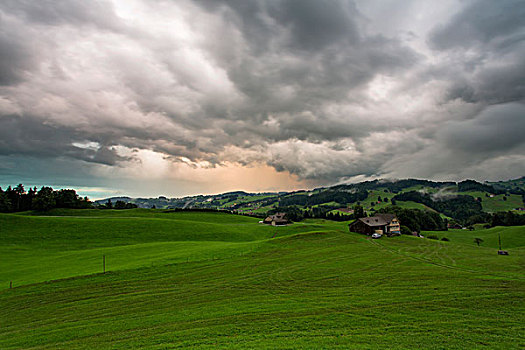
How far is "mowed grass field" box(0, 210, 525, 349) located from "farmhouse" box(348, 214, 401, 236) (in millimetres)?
27922

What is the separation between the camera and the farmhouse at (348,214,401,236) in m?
73.3

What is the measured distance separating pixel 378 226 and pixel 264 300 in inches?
2456

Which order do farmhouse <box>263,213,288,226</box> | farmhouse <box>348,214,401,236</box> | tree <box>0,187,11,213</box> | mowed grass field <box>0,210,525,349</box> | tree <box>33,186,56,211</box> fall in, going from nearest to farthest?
mowed grass field <box>0,210,525,349</box>, farmhouse <box>348,214,401,236</box>, tree <box>33,186,56,211</box>, tree <box>0,187,11,213</box>, farmhouse <box>263,213,288,226</box>

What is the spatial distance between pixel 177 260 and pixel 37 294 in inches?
628

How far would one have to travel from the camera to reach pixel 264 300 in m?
21.9

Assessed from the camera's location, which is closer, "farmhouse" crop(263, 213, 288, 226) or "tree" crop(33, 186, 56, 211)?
"tree" crop(33, 186, 56, 211)

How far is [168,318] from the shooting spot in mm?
18969

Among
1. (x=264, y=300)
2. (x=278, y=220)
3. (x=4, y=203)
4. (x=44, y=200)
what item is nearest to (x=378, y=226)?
(x=278, y=220)

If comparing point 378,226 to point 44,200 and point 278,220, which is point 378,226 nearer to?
point 278,220

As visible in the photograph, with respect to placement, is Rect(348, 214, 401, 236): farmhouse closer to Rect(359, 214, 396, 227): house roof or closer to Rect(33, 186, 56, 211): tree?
Rect(359, 214, 396, 227): house roof

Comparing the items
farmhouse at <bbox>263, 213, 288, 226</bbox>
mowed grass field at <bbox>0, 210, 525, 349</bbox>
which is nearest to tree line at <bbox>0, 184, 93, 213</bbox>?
mowed grass field at <bbox>0, 210, 525, 349</bbox>

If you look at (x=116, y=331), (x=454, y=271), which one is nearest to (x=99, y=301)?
(x=116, y=331)

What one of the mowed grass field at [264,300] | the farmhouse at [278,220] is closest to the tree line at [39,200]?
the mowed grass field at [264,300]

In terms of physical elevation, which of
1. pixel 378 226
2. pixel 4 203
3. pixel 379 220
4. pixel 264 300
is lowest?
pixel 378 226
